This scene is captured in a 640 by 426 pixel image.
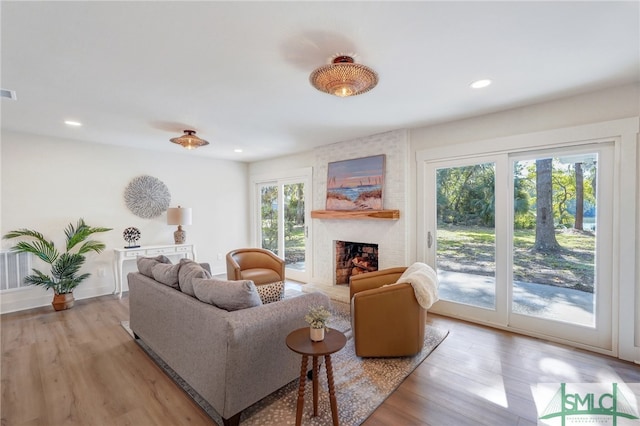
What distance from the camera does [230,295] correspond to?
6.17 ft

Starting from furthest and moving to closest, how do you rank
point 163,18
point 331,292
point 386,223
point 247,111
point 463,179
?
point 331,292 < point 386,223 < point 463,179 < point 247,111 < point 163,18

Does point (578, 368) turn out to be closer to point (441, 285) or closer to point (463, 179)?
point (441, 285)

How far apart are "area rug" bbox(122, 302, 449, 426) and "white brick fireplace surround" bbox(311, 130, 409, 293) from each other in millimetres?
1460

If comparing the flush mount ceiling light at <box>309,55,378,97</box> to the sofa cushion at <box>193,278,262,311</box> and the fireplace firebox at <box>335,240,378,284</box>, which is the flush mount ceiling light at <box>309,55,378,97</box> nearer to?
the sofa cushion at <box>193,278,262,311</box>

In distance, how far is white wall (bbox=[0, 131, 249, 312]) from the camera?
12.8ft

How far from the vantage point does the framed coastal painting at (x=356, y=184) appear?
406cm

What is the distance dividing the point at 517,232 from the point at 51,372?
15.3 feet

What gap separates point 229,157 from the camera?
19.1 ft

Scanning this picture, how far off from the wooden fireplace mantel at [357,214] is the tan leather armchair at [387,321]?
1.46 meters

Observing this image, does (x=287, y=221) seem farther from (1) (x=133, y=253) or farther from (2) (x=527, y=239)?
(2) (x=527, y=239)

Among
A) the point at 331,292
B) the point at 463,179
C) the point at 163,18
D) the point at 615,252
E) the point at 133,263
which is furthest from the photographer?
the point at 133,263

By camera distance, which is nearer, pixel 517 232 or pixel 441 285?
→ pixel 517 232

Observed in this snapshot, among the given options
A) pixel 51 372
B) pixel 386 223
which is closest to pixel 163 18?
pixel 51 372

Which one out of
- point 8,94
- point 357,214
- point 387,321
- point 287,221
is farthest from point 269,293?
point 287,221
